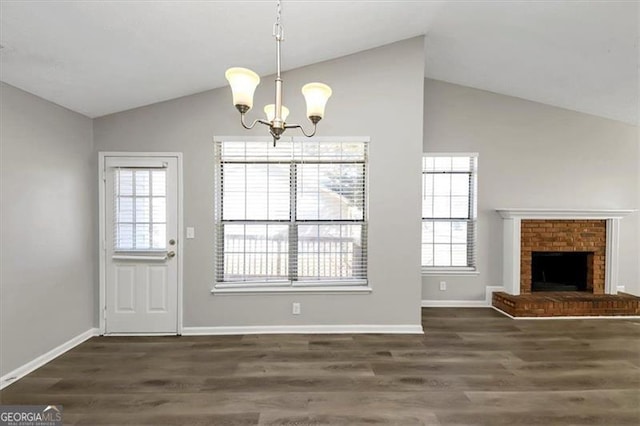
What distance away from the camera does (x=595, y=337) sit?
11.3 feet

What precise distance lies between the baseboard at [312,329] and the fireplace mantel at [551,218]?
6.18 feet

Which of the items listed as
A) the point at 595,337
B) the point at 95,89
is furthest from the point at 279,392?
the point at 595,337

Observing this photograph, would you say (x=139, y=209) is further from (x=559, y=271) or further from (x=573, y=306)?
(x=559, y=271)

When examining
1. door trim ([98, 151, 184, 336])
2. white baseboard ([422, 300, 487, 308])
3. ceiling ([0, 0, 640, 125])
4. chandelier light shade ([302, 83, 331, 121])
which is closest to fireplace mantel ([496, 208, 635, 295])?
white baseboard ([422, 300, 487, 308])

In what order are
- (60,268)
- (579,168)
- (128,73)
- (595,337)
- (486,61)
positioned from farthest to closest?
1. (579,168)
2. (486,61)
3. (595,337)
4. (60,268)
5. (128,73)

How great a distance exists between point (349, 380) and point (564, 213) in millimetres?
3960

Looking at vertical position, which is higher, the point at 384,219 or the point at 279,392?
the point at 384,219

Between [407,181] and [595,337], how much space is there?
2.74m

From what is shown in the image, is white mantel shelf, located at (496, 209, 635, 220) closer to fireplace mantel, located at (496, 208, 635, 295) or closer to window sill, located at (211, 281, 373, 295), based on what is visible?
fireplace mantel, located at (496, 208, 635, 295)

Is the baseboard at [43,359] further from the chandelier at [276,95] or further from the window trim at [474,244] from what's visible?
the window trim at [474,244]

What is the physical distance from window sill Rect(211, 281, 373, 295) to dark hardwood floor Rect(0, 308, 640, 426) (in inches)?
19.2

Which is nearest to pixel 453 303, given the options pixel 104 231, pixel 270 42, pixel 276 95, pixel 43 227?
pixel 276 95

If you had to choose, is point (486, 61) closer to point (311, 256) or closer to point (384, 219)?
point (384, 219)

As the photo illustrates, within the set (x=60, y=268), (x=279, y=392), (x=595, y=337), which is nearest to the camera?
(x=279, y=392)
